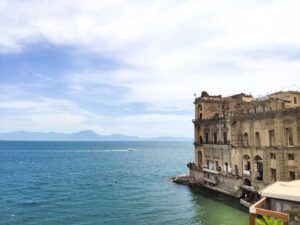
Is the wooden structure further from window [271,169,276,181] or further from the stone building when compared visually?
window [271,169,276,181]

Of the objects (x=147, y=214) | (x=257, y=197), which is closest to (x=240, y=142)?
(x=257, y=197)

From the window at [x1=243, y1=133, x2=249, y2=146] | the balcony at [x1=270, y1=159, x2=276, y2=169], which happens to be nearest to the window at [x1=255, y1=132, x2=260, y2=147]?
the window at [x1=243, y1=133, x2=249, y2=146]

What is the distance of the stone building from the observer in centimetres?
4512

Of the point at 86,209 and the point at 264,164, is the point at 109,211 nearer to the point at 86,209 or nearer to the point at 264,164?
the point at 86,209

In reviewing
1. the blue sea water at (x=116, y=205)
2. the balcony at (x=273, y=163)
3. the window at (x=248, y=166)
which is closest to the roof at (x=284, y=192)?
the blue sea water at (x=116, y=205)

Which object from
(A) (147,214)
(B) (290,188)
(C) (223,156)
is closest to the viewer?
(B) (290,188)

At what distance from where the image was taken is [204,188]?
6291cm

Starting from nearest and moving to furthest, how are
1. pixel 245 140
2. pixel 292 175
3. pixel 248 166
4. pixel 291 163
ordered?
pixel 291 163 < pixel 292 175 < pixel 248 166 < pixel 245 140

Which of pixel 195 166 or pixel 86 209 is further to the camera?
pixel 195 166

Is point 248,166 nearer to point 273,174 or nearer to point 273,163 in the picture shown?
point 273,174

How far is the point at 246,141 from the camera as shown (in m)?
53.6

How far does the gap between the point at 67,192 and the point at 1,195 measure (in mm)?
11785

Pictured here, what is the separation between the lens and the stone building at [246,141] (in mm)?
45125

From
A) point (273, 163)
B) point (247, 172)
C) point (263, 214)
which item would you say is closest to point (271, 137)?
point (273, 163)
